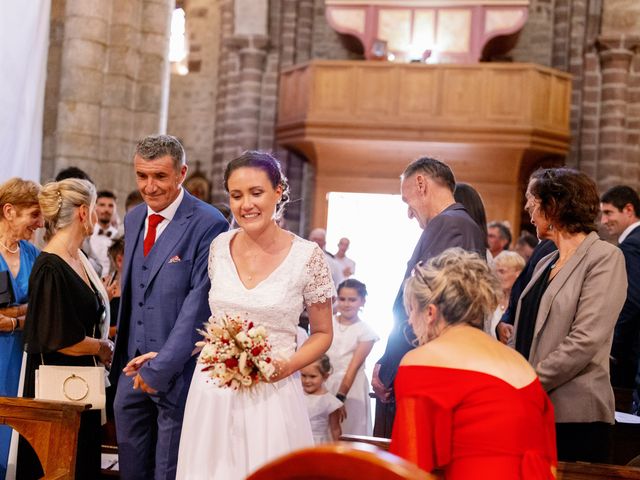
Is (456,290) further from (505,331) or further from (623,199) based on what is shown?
(623,199)

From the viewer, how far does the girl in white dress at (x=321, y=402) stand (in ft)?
19.4

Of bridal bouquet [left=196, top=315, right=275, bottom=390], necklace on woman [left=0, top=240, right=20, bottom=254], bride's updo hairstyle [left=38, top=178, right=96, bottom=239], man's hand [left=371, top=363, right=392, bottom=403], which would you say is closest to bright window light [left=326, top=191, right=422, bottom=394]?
necklace on woman [left=0, top=240, right=20, bottom=254]

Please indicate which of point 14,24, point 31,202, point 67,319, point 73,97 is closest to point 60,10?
point 73,97

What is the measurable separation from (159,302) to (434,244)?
117cm

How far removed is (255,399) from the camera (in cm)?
315

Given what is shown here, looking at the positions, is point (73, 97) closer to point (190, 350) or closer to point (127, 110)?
point (127, 110)

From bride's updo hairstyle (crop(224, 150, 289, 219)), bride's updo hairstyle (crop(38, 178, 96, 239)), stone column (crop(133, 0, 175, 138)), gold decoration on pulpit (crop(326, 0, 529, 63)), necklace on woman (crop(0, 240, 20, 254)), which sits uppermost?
gold decoration on pulpit (crop(326, 0, 529, 63))

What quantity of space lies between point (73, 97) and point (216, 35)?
30.9 ft

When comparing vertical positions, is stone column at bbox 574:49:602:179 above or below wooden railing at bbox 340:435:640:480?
above

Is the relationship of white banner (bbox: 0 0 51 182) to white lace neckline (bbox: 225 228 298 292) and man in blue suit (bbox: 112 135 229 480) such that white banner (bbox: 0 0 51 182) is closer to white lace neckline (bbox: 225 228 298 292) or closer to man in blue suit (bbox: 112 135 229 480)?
man in blue suit (bbox: 112 135 229 480)

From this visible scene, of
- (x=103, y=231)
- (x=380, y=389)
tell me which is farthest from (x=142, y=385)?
(x=103, y=231)

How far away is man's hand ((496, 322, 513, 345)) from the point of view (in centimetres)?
431

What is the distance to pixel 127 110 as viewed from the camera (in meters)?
9.13

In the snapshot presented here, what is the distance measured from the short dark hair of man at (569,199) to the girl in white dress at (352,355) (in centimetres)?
326
